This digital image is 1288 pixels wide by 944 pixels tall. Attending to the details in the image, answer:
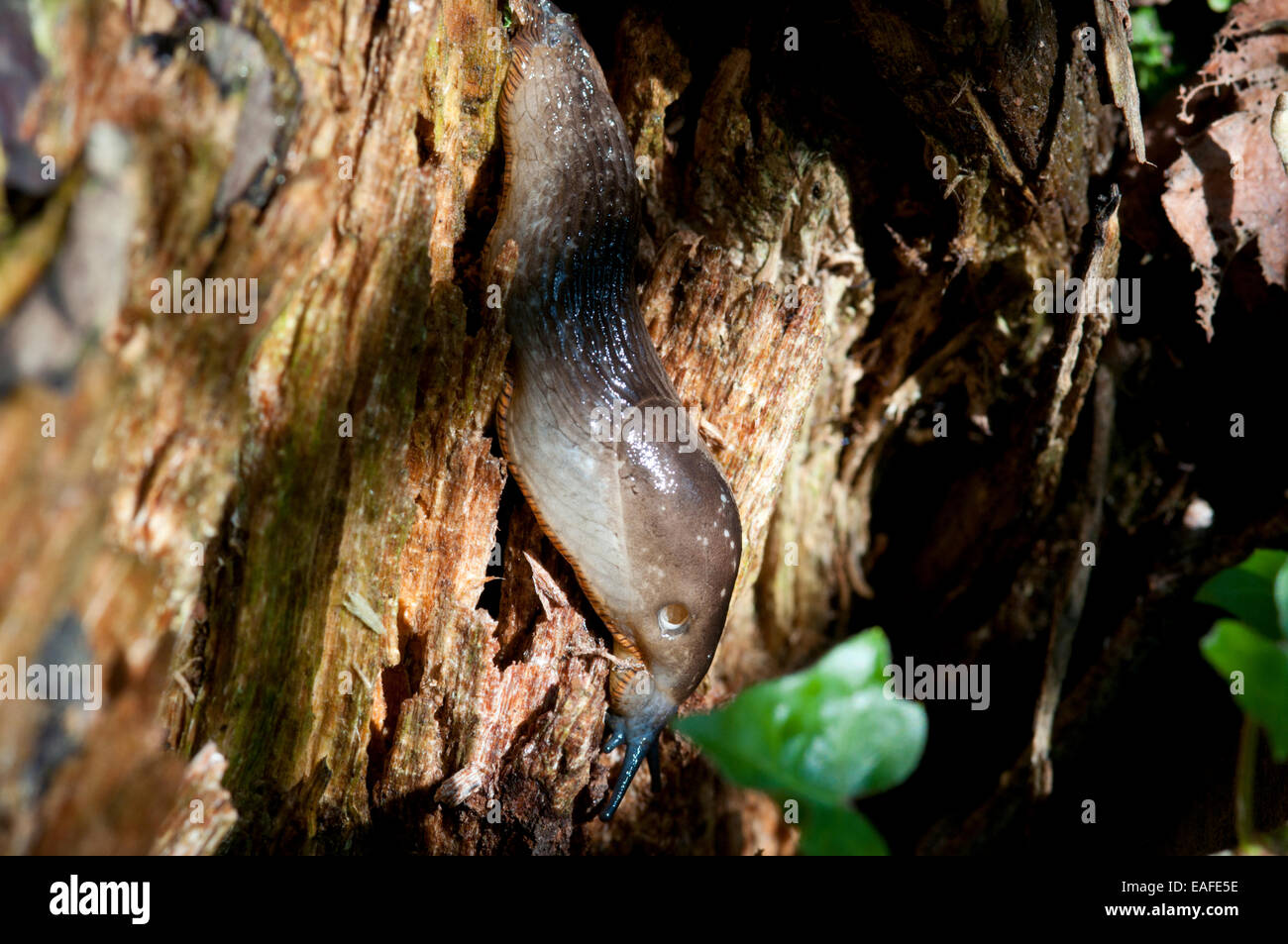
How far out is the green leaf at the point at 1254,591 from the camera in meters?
1.88

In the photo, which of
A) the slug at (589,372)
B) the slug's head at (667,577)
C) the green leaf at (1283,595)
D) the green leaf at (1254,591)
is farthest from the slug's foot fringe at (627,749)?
the green leaf at (1283,595)

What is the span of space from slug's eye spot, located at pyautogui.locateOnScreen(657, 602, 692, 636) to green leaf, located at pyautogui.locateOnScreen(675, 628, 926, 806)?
117cm

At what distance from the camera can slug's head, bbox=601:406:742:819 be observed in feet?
8.80

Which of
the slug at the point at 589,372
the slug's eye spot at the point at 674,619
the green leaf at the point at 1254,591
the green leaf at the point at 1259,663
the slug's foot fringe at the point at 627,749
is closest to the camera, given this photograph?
the green leaf at the point at 1259,663

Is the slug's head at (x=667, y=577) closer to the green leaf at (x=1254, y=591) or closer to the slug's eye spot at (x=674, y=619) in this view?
the slug's eye spot at (x=674, y=619)

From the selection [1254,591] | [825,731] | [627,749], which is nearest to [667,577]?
[627,749]

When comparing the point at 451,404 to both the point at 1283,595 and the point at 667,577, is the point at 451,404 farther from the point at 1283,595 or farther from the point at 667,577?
the point at 1283,595

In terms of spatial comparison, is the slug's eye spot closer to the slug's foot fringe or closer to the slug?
the slug

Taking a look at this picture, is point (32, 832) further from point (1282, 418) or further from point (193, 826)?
point (1282, 418)

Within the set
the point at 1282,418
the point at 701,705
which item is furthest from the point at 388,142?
the point at 1282,418

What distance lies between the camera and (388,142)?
2.19 m

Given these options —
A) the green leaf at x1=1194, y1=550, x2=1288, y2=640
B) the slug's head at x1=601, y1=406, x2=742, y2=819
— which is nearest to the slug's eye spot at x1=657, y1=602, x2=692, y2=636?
the slug's head at x1=601, y1=406, x2=742, y2=819

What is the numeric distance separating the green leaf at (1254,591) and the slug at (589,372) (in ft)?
4.31
